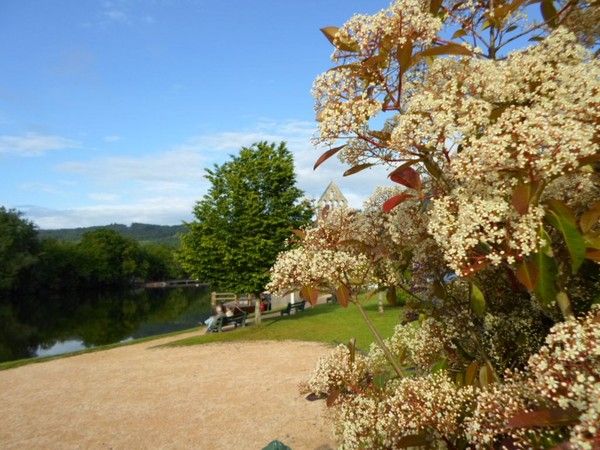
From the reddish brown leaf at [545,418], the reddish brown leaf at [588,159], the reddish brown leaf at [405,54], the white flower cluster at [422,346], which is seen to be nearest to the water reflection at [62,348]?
the white flower cluster at [422,346]

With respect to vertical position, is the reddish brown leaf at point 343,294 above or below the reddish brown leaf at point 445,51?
below

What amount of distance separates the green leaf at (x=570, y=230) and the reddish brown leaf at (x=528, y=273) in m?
0.10

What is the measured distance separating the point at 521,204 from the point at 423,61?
3.55 feet

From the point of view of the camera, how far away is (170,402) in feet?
30.6

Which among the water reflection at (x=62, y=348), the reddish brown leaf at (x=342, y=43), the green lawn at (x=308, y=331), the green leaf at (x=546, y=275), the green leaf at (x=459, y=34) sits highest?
the green leaf at (x=459, y=34)

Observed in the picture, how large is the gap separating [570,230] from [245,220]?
56.8ft

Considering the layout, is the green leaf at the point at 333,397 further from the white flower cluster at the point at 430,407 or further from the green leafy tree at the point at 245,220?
the green leafy tree at the point at 245,220

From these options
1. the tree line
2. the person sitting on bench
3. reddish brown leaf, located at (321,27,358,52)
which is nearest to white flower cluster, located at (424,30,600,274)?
reddish brown leaf, located at (321,27,358,52)

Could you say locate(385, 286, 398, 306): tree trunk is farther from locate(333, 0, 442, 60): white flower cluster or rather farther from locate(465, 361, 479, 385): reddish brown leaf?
locate(333, 0, 442, 60): white flower cluster

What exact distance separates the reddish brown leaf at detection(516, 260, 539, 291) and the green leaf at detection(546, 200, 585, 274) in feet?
0.33

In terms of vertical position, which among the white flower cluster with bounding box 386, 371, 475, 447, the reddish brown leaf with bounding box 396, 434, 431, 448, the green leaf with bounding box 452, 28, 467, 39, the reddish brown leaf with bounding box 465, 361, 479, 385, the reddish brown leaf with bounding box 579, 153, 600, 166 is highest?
the green leaf with bounding box 452, 28, 467, 39

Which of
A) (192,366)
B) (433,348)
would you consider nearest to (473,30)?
→ (433,348)

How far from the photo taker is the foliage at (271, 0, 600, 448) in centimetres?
121

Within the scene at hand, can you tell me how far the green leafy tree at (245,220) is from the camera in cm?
1814
